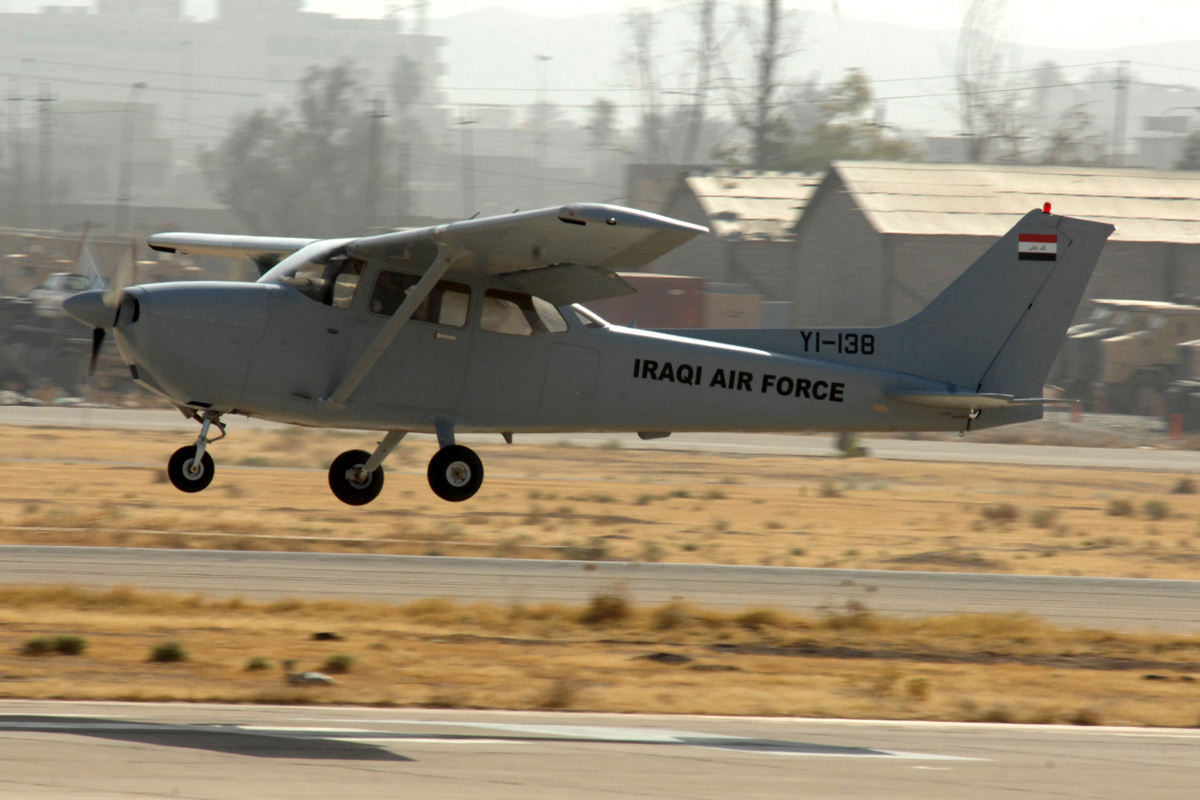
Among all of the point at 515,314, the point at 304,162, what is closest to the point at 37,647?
the point at 515,314

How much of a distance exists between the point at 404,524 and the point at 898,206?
32441 millimetres

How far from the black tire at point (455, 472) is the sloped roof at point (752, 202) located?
43.6 m

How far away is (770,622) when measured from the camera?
→ 1755 cm

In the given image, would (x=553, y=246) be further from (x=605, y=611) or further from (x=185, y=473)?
(x=605, y=611)

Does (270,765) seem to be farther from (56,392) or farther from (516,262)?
(56,392)

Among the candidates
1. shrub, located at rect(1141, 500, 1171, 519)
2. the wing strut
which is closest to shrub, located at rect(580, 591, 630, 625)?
the wing strut

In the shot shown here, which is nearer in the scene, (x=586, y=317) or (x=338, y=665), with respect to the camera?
(x=586, y=317)

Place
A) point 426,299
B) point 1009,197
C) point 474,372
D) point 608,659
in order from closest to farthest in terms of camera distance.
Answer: point 426,299
point 474,372
point 608,659
point 1009,197

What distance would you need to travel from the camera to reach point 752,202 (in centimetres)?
5750

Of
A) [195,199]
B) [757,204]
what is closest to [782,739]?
[757,204]

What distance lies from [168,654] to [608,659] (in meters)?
4.72

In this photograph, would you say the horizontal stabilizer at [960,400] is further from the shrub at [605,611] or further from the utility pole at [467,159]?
the utility pole at [467,159]

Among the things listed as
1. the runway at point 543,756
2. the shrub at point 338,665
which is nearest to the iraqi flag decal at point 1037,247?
the runway at point 543,756

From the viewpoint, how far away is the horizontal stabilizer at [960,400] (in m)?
14.4
